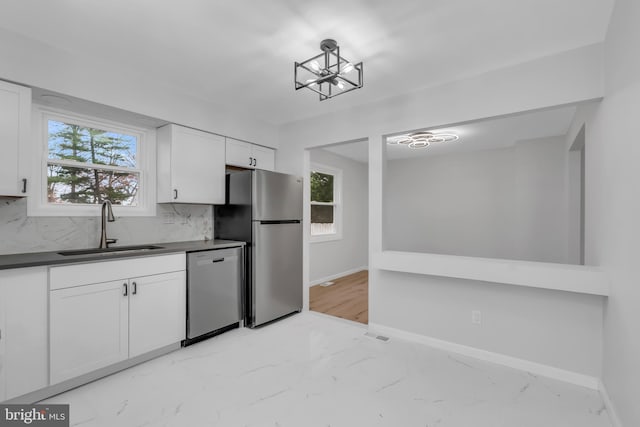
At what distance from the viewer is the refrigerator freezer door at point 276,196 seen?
329cm

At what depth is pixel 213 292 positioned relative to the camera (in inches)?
118

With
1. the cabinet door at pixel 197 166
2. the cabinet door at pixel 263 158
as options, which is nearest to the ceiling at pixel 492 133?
the cabinet door at pixel 263 158

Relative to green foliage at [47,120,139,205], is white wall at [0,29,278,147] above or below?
above

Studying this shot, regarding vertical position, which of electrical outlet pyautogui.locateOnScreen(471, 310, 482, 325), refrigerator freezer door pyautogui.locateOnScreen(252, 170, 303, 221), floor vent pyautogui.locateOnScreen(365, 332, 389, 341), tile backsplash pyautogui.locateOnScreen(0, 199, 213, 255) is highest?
refrigerator freezer door pyautogui.locateOnScreen(252, 170, 303, 221)

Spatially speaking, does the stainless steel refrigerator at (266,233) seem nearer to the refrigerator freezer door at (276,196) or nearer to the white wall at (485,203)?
the refrigerator freezer door at (276,196)

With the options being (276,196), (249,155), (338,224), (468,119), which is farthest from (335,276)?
(468,119)

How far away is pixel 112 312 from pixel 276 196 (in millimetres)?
1836

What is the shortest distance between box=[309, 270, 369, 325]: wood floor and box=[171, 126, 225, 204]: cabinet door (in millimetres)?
1955

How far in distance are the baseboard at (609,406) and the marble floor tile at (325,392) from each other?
36 mm

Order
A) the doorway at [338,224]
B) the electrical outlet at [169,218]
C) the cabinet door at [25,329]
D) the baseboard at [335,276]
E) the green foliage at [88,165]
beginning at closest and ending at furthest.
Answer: the cabinet door at [25,329] → the green foliage at [88,165] → the electrical outlet at [169,218] → the doorway at [338,224] → the baseboard at [335,276]

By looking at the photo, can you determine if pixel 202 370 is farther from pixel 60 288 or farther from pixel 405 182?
pixel 405 182

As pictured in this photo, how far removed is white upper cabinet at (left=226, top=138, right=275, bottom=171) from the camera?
3.56 m

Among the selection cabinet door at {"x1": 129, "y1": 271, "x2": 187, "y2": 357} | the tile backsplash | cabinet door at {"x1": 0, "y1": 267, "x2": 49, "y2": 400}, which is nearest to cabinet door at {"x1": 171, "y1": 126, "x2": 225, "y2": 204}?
the tile backsplash

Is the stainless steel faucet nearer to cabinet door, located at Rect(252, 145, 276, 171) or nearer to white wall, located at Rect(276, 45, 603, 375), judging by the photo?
cabinet door, located at Rect(252, 145, 276, 171)
